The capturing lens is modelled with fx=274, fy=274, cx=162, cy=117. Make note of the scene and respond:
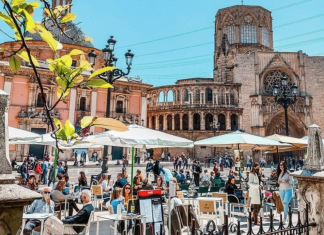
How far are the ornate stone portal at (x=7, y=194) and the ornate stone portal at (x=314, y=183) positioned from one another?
3684 millimetres

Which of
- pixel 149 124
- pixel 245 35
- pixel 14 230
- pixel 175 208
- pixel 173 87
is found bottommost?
pixel 175 208

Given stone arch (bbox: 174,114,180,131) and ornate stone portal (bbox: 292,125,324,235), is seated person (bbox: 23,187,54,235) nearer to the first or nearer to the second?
ornate stone portal (bbox: 292,125,324,235)

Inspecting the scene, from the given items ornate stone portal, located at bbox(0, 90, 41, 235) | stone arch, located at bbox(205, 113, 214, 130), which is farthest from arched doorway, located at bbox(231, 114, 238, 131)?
ornate stone portal, located at bbox(0, 90, 41, 235)

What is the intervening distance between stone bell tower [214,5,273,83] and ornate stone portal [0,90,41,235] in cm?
4010

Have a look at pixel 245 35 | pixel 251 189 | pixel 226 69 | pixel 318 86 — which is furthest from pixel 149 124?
pixel 251 189

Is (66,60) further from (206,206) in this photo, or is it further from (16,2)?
(206,206)

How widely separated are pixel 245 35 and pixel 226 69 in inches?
291

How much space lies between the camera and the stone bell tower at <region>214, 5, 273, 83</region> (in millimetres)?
41750

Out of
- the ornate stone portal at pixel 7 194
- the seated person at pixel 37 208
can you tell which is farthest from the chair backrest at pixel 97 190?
the ornate stone portal at pixel 7 194

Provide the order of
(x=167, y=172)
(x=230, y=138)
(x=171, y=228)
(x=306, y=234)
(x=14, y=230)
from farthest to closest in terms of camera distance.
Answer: (x=167, y=172), (x=230, y=138), (x=171, y=228), (x=306, y=234), (x=14, y=230)

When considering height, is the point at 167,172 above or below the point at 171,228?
above

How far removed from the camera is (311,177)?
12.9 ft

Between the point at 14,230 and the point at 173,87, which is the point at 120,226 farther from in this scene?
the point at 173,87

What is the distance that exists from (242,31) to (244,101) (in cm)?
1309
